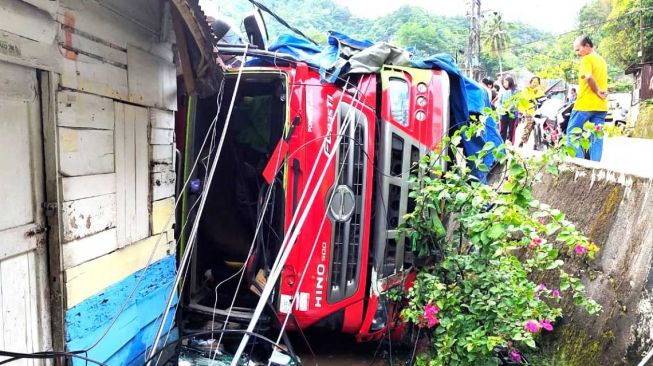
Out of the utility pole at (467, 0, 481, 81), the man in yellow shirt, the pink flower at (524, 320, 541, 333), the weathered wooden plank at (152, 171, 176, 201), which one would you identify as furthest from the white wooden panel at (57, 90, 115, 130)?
the utility pole at (467, 0, 481, 81)

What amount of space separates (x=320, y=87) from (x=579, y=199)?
2.34m

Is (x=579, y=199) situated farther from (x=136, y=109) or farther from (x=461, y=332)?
(x=136, y=109)

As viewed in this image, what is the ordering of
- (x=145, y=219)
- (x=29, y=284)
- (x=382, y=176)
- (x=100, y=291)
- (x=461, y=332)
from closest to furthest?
(x=29, y=284) < (x=100, y=291) < (x=461, y=332) < (x=145, y=219) < (x=382, y=176)

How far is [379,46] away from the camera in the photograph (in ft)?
12.3

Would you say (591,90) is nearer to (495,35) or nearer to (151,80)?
(151,80)

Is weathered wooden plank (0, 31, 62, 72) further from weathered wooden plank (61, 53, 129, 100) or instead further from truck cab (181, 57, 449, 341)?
truck cab (181, 57, 449, 341)

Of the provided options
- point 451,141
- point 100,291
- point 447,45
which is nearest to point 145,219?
point 100,291

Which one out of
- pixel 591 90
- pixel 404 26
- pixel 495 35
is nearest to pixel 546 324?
pixel 591 90

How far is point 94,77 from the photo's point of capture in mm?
2598

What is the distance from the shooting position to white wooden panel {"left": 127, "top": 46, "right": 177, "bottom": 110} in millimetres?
2979

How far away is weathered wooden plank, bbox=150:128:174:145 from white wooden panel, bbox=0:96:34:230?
3.40 feet

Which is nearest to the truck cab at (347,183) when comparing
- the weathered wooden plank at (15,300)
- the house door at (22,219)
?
the house door at (22,219)

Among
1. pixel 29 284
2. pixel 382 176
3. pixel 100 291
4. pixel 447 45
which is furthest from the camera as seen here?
pixel 447 45

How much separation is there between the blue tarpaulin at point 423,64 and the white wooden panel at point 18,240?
217 cm
